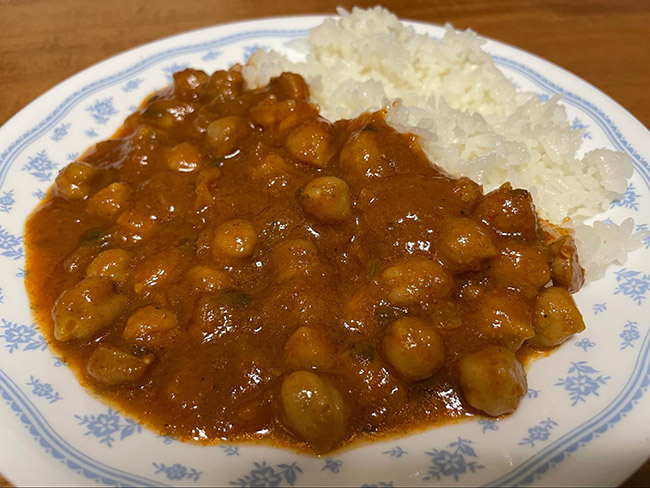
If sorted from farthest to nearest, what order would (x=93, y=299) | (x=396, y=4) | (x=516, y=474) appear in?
(x=396, y=4) < (x=93, y=299) < (x=516, y=474)

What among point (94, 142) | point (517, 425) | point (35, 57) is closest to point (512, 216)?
point (517, 425)

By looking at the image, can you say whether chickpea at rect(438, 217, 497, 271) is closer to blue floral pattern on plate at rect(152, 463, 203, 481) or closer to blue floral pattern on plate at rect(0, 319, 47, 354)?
blue floral pattern on plate at rect(152, 463, 203, 481)

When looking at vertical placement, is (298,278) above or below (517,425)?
above

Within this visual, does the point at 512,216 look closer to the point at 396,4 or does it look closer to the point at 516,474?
the point at 516,474

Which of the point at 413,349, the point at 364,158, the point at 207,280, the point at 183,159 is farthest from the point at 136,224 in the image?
the point at 413,349

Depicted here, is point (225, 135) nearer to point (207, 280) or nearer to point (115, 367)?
point (207, 280)

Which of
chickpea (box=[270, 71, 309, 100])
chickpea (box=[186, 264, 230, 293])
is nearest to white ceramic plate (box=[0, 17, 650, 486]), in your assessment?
chickpea (box=[186, 264, 230, 293])

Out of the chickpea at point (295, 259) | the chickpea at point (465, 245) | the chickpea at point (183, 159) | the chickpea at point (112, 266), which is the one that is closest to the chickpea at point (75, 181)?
the chickpea at point (183, 159)
